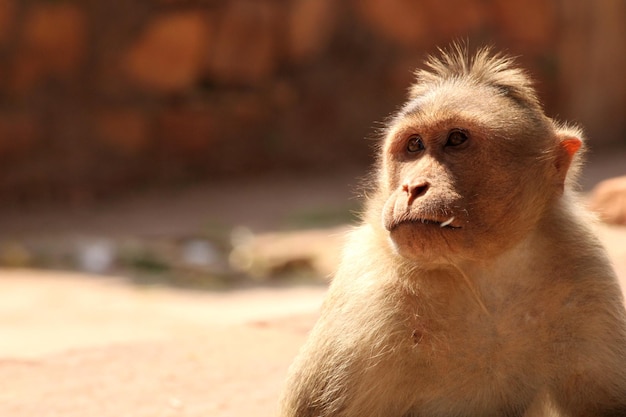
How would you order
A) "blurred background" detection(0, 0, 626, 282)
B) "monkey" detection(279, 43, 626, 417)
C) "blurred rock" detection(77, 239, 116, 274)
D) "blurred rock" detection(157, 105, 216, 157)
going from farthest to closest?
1. "blurred rock" detection(157, 105, 216, 157)
2. "blurred background" detection(0, 0, 626, 282)
3. "blurred rock" detection(77, 239, 116, 274)
4. "monkey" detection(279, 43, 626, 417)

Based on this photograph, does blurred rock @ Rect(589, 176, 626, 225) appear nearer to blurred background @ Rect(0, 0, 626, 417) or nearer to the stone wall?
blurred background @ Rect(0, 0, 626, 417)

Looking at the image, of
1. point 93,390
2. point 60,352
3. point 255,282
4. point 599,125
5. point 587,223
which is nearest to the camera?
point 587,223

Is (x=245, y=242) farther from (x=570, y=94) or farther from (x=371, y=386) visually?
(x=371, y=386)

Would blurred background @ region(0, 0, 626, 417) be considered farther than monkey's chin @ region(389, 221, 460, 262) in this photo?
Yes

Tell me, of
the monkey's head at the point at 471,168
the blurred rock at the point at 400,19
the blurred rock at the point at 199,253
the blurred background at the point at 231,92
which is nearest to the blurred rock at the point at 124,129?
the blurred background at the point at 231,92

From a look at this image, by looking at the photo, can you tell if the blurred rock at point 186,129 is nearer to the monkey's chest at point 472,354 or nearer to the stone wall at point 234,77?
the stone wall at point 234,77

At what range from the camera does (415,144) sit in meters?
3.81

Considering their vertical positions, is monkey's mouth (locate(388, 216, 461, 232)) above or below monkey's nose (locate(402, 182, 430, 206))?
below

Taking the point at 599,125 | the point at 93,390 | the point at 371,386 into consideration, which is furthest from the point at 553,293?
the point at 599,125

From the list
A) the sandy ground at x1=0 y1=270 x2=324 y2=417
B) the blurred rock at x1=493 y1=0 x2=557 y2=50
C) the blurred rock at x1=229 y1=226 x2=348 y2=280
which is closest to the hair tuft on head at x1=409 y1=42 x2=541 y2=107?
the sandy ground at x1=0 y1=270 x2=324 y2=417

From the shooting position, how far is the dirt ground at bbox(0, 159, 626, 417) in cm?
473

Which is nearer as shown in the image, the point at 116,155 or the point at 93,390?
the point at 93,390

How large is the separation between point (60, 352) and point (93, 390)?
0.92 metres

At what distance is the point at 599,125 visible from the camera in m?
15.7
